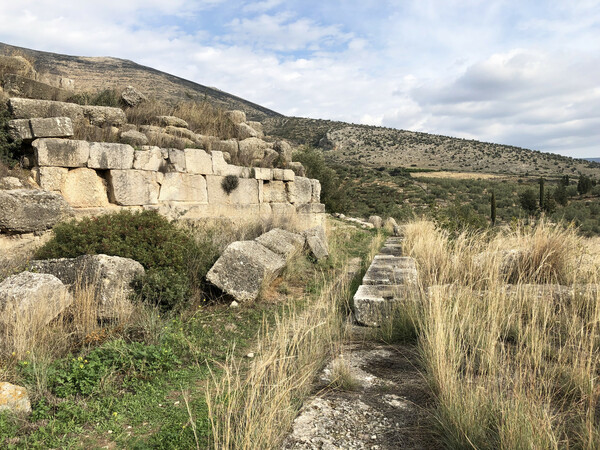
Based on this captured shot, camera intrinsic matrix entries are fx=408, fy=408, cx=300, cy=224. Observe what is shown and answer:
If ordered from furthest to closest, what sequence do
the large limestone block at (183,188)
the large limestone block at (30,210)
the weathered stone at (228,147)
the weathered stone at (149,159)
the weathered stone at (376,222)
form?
1. the weathered stone at (376,222)
2. the weathered stone at (228,147)
3. the large limestone block at (183,188)
4. the weathered stone at (149,159)
5. the large limestone block at (30,210)

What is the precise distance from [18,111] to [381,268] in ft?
25.7

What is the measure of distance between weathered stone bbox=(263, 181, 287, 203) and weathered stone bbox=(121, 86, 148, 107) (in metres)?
4.21

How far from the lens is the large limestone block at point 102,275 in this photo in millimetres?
4855

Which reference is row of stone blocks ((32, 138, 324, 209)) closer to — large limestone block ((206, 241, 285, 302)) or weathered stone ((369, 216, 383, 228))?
large limestone block ((206, 241, 285, 302))

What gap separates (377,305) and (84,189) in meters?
6.75

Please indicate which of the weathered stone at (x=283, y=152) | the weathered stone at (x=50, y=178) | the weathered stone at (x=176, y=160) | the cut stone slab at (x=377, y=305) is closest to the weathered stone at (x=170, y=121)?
the weathered stone at (x=176, y=160)

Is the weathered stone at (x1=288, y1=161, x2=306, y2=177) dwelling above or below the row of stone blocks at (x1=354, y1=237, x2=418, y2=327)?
above

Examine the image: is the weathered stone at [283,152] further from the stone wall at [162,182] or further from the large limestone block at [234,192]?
the large limestone block at [234,192]

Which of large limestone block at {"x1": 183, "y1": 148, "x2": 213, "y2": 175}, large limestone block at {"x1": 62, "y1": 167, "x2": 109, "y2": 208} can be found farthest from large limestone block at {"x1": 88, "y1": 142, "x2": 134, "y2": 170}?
large limestone block at {"x1": 183, "y1": 148, "x2": 213, "y2": 175}

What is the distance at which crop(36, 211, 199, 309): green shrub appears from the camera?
5.45 m

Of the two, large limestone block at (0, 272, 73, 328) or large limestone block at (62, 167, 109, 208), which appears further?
large limestone block at (62, 167, 109, 208)

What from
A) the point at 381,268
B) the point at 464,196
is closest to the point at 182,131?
the point at 381,268

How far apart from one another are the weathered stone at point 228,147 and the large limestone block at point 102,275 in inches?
254

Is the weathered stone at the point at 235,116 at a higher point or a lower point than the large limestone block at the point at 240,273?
higher
